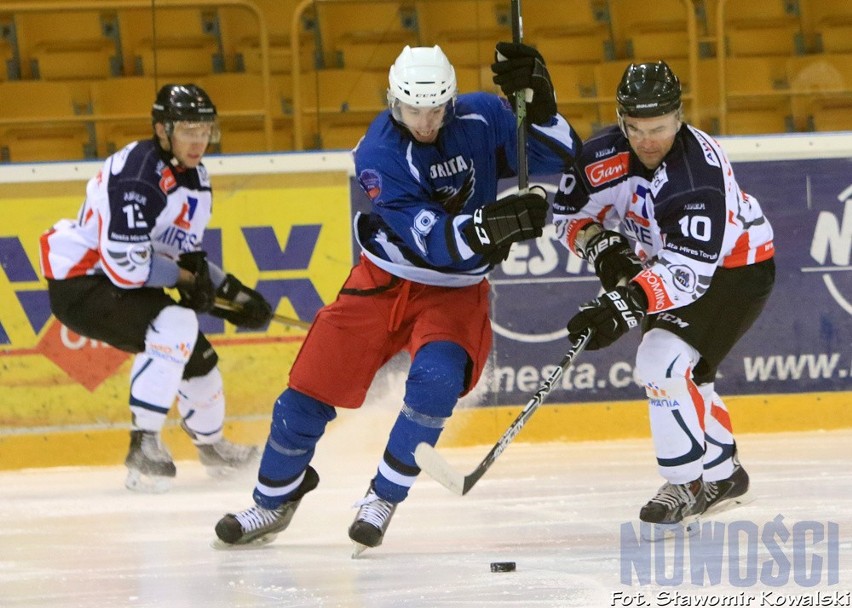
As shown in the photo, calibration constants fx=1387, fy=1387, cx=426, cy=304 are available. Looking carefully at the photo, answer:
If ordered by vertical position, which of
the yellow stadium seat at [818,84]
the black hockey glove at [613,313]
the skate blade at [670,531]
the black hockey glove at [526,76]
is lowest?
the skate blade at [670,531]

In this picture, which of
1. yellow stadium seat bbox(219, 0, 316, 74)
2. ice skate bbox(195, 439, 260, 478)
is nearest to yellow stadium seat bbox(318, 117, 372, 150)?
yellow stadium seat bbox(219, 0, 316, 74)

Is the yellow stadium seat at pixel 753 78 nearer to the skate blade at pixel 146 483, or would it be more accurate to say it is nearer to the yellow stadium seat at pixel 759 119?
the yellow stadium seat at pixel 759 119

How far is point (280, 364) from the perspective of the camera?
520 centimetres

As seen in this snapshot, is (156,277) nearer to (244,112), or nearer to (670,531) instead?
(244,112)

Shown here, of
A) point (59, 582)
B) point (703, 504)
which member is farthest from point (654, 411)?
point (59, 582)

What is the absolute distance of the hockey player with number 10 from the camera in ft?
10.7

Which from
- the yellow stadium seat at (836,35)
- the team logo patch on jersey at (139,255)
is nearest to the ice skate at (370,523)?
the team logo patch on jersey at (139,255)

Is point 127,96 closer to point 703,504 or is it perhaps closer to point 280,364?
point 280,364

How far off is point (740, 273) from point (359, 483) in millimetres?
1595

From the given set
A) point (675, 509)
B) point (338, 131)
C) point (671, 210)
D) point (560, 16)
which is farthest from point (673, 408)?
point (560, 16)

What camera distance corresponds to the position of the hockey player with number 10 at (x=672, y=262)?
3.28 metres

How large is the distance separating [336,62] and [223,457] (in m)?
1.55

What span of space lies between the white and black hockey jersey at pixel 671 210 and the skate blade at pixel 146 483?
167 cm

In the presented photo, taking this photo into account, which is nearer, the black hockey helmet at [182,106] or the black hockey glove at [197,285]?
the black hockey helmet at [182,106]
